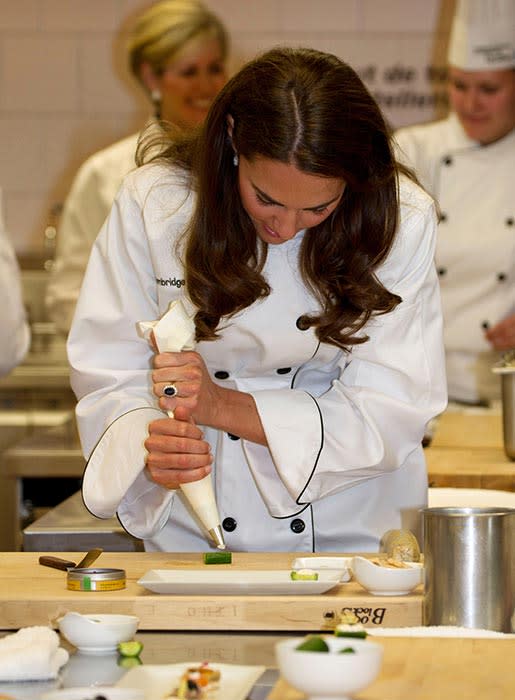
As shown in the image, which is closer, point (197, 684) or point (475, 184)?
point (197, 684)

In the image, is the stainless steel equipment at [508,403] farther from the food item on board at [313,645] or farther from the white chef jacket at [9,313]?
the food item on board at [313,645]

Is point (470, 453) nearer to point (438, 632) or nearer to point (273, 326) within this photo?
point (273, 326)

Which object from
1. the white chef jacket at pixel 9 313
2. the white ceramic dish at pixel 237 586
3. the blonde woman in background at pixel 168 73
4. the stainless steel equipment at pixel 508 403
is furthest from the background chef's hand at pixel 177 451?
the blonde woman in background at pixel 168 73

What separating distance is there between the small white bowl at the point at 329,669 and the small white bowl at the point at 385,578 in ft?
1.59

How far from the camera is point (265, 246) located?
6.83ft

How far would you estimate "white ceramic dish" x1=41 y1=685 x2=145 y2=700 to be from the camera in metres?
1.19

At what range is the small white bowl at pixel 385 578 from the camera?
1.59 m

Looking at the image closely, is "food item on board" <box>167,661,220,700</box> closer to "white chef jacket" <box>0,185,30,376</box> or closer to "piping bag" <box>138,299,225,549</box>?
"piping bag" <box>138,299,225,549</box>

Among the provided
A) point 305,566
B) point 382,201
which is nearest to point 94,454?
point 305,566

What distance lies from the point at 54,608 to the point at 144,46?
313 cm

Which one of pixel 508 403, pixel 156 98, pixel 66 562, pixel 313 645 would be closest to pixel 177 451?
pixel 66 562

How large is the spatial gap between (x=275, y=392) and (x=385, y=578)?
48 cm

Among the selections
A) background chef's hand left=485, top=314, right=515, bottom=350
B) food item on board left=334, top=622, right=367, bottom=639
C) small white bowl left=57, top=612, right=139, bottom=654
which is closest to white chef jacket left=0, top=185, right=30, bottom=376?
background chef's hand left=485, top=314, right=515, bottom=350

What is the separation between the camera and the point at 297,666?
109 centimetres
